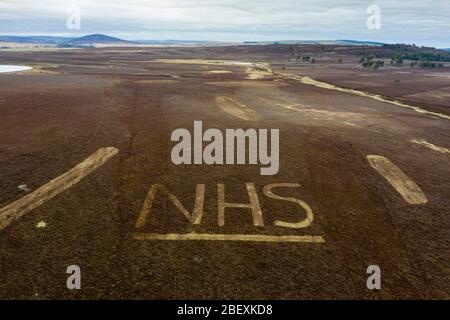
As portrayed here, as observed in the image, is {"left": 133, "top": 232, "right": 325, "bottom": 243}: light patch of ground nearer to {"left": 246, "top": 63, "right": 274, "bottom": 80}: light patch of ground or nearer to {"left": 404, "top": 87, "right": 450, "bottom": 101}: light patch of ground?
{"left": 404, "top": 87, "right": 450, "bottom": 101}: light patch of ground

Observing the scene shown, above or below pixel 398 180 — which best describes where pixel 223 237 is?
below

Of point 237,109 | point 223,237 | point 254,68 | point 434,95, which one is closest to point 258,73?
point 254,68

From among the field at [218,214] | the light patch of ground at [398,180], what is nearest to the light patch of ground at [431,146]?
the field at [218,214]

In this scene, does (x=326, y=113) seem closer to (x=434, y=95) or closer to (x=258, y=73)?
(x=434, y=95)

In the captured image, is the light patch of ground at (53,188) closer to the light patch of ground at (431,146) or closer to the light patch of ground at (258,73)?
the light patch of ground at (431,146)

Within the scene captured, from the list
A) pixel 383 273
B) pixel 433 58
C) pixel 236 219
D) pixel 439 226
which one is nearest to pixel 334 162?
pixel 439 226

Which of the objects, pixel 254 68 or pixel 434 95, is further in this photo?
pixel 254 68

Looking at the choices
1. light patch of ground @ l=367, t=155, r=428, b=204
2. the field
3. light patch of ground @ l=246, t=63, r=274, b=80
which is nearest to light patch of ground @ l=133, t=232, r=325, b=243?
the field
